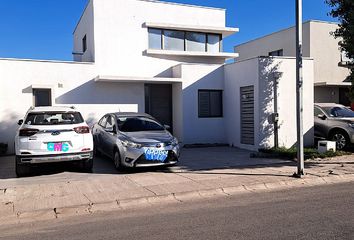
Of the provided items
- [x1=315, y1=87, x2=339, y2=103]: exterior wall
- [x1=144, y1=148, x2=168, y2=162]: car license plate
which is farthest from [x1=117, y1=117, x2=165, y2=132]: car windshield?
[x1=315, y1=87, x2=339, y2=103]: exterior wall

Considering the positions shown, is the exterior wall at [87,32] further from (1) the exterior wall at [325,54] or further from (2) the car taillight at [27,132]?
(1) the exterior wall at [325,54]

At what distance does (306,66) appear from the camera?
14875mm

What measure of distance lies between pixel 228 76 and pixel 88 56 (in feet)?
21.0

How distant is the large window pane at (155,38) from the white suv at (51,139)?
7.91m

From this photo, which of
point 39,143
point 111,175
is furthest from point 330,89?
point 39,143

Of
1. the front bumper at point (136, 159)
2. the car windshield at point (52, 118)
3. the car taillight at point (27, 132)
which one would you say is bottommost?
the front bumper at point (136, 159)

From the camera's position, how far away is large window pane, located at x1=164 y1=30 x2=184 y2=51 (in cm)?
1734

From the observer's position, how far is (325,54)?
893 inches

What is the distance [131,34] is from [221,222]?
40.1 ft

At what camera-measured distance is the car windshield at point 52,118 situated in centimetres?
938

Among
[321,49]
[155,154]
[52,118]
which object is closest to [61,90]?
[52,118]

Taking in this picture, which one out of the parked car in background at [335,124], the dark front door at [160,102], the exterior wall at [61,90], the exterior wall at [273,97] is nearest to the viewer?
the parked car in background at [335,124]

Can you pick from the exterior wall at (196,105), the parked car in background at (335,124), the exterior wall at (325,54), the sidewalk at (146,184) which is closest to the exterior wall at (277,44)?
the exterior wall at (325,54)

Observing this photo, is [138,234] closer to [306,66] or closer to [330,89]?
[306,66]
